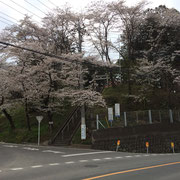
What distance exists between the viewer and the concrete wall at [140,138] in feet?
57.0

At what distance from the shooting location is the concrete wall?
57.0 feet

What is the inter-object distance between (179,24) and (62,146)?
72.9ft

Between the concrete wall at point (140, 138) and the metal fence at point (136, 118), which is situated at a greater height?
the metal fence at point (136, 118)

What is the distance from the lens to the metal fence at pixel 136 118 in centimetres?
1926

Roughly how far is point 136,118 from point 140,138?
6.93ft

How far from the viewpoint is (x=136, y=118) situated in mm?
20125

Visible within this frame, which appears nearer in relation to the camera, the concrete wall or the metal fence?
the concrete wall

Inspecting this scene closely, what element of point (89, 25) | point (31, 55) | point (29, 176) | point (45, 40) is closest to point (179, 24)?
point (89, 25)

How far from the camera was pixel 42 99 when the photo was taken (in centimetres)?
2203

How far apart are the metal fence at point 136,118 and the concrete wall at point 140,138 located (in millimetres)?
791

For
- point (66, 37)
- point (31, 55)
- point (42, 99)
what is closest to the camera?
point (31, 55)

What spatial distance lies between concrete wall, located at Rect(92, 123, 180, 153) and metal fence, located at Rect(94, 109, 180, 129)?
2.59 ft

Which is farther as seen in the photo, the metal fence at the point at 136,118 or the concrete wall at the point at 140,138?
the metal fence at the point at 136,118

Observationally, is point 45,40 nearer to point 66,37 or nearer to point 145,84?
point 66,37
